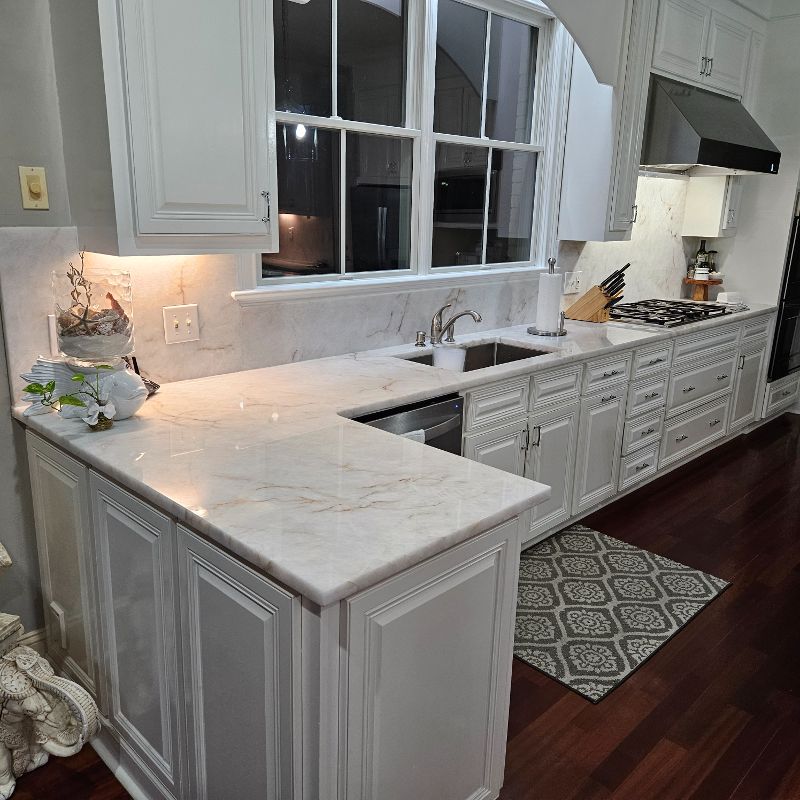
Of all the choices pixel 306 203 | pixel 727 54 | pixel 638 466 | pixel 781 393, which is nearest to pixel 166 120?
pixel 306 203

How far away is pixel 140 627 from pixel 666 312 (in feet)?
11.8

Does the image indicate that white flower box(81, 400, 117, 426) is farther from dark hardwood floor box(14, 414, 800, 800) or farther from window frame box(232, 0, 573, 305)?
dark hardwood floor box(14, 414, 800, 800)

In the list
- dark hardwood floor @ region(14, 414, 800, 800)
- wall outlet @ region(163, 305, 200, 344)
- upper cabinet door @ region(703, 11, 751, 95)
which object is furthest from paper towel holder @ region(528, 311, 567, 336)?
upper cabinet door @ region(703, 11, 751, 95)

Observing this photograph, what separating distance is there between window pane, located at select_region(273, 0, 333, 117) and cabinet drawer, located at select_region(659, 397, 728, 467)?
8.44 ft

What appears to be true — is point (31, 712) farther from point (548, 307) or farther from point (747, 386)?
point (747, 386)

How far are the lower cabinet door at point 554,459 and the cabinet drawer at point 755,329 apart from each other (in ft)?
6.76

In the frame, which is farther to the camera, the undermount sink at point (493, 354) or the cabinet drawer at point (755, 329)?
the cabinet drawer at point (755, 329)

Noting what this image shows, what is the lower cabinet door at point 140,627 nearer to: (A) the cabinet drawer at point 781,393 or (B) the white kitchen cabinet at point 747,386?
(B) the white kitchen cabinet at point 747,386

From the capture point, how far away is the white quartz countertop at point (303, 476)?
1.29 metres

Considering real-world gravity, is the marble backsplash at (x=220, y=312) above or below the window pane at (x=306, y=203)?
below

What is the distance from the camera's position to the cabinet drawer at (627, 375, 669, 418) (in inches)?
143

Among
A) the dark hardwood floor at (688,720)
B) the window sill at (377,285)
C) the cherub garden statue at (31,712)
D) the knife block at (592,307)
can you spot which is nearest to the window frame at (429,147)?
the window sill at (377,285)

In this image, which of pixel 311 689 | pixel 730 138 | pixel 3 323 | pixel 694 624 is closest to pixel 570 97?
pixel 730 138

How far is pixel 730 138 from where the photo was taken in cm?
389
